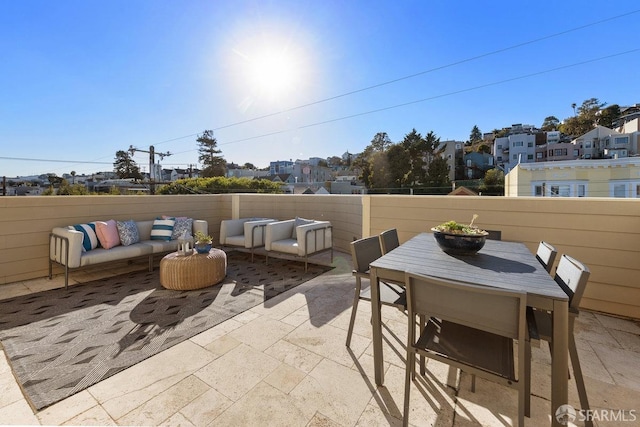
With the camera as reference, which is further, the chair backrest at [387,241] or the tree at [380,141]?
the tree at [380,141]

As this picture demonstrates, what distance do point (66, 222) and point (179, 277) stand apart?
2.29 metres

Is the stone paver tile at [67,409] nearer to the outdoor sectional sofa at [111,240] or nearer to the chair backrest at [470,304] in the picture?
the chair backrest at [470,304]

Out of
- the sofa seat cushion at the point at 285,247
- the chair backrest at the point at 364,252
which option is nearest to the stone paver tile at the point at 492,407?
the chair backrest at the point at 364,252

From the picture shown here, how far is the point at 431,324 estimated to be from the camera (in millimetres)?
1554

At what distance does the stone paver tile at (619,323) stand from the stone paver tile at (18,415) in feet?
13.9

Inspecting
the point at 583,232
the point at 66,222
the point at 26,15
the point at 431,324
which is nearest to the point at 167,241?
the point at 66,222

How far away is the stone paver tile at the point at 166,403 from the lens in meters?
1.32

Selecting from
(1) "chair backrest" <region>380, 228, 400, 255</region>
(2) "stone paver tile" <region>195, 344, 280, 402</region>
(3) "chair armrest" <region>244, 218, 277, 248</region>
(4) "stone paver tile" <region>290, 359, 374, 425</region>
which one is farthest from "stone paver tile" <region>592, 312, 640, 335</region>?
(3) "chair armrest" <region>244, 218, 277, 248</region>

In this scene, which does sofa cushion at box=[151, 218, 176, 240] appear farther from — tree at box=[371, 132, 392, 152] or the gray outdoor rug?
tree at box=[371, 132, 392, 152]

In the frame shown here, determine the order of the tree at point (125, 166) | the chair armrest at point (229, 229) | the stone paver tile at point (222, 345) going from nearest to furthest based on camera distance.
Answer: the stone paver tile at point (222, 345) < the chair armrest at point (229, 229) < the tree at point (125, 166)

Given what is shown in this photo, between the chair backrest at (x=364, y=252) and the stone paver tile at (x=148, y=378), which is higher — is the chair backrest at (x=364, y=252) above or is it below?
above

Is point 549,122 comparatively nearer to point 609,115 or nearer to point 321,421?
point 609,115

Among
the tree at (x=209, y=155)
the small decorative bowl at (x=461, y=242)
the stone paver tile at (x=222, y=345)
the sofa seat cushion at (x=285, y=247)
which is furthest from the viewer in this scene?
the tree at (x=209, y=155)

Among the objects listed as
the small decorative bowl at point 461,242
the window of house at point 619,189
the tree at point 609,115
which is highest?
the tree at point 609,115
